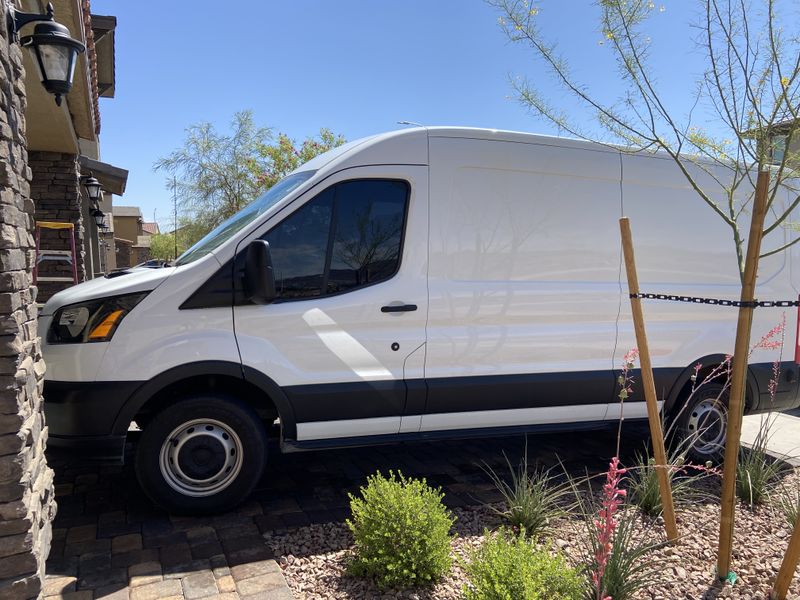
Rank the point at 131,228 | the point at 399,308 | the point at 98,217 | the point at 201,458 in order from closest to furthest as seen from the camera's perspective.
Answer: the point at 201,458
the point at 399,308
the point at 98,217
the point at 131,228

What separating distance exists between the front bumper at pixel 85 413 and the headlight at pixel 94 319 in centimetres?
27

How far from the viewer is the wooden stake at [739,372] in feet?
8.71

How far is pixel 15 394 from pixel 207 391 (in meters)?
1.53

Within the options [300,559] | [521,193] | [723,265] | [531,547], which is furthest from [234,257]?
[723,265]

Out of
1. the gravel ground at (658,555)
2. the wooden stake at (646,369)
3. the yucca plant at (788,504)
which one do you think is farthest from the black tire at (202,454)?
the yucca plant at (788,504)

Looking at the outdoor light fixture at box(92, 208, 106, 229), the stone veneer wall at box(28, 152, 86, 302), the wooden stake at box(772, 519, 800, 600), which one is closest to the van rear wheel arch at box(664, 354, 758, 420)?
the wooden stake at box(772, 519, 800, 600)

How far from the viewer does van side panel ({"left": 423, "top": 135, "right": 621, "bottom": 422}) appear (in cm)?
412

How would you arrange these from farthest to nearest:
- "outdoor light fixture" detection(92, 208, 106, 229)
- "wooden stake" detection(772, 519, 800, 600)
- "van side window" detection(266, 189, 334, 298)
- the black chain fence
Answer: "outdoor light fixture" detection(92, 208, 106, 229), "van side window" detection(266, 189, 334, 298), the black chain fence, "wooden stake" detection(772, 519, 800, 600)

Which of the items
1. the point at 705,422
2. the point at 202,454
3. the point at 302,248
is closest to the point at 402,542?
the point at 202,454

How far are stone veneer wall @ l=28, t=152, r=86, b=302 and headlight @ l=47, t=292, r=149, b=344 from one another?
586 cm

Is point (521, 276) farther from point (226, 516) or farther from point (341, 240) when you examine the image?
point (226, 516)

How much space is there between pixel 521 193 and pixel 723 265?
78.8 inches

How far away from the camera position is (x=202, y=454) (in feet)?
12.0

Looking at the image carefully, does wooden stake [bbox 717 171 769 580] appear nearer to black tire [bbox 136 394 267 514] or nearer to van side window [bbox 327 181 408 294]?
van side window [bbox 327 181 408 294]
